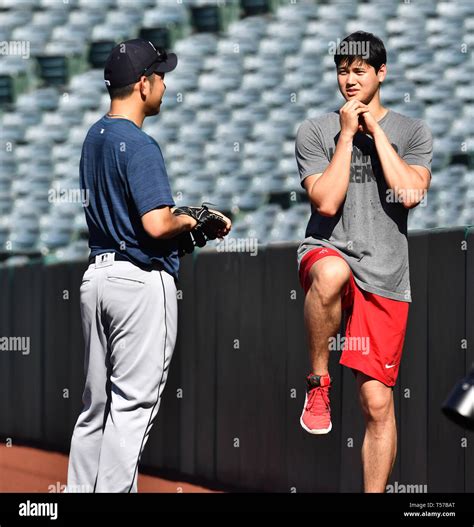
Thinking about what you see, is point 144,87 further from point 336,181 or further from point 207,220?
point 336,181

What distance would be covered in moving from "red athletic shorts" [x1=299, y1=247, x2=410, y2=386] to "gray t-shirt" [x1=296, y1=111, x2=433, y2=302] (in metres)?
0.03

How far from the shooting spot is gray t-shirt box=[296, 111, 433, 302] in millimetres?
3156

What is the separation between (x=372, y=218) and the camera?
10.4 feet

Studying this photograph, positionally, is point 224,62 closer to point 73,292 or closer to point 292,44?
point 292,44

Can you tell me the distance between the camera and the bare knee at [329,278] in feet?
9.99

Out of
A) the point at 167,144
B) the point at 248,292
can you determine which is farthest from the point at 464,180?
the point at 248,292

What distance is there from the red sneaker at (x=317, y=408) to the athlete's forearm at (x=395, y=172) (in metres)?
0.53

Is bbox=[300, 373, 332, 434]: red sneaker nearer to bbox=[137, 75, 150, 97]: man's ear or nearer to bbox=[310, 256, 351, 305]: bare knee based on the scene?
bbox=[310, 256, 351, 305]: bare knee

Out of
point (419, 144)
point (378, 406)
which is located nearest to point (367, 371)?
point (378, 406)

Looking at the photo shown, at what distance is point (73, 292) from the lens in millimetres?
6121

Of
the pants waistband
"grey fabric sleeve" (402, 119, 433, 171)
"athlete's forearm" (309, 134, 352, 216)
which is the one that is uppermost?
"grey fabric sleeve" (402, 119, 433, 171)

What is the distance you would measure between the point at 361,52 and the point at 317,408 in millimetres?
969

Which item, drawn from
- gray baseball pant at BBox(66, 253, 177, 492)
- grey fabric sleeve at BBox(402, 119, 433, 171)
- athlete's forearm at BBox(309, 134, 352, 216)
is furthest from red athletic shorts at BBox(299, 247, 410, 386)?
gray baseball pant at BBox(66, 253, 177, 492)
